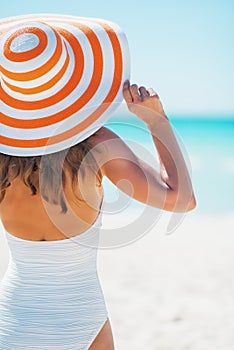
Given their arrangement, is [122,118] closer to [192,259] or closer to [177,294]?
[177,294]

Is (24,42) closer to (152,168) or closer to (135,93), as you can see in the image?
(135,93)

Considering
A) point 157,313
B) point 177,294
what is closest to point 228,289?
point 177,294

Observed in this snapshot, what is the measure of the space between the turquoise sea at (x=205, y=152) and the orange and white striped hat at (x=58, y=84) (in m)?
0.08

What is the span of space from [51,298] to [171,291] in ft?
10.4

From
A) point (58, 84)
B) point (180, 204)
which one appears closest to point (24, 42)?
point (58, 84)

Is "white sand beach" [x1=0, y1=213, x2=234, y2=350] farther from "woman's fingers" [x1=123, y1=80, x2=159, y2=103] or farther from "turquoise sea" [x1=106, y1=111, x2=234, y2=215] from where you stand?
"woman's fingers" [x1=123, y1=80, x2=159, y2=103]

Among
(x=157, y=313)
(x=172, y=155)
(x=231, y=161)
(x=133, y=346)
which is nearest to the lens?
(x=172, y=155)

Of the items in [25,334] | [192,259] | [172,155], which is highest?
[172,155]

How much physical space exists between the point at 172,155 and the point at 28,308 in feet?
1.89

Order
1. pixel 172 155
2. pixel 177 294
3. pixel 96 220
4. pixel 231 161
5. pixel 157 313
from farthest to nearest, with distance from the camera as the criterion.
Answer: pixel 231 161, pixel 177 294, pixel 157 313, pixel 96 220, pixel 172 155

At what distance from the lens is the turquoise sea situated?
5.31 ft

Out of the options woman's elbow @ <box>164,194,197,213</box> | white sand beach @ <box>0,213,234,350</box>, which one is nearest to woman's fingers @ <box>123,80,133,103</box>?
woman's elbow @ <box>164,194,197,213</box>

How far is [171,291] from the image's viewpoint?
479cm

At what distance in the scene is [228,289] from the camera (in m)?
4.84
